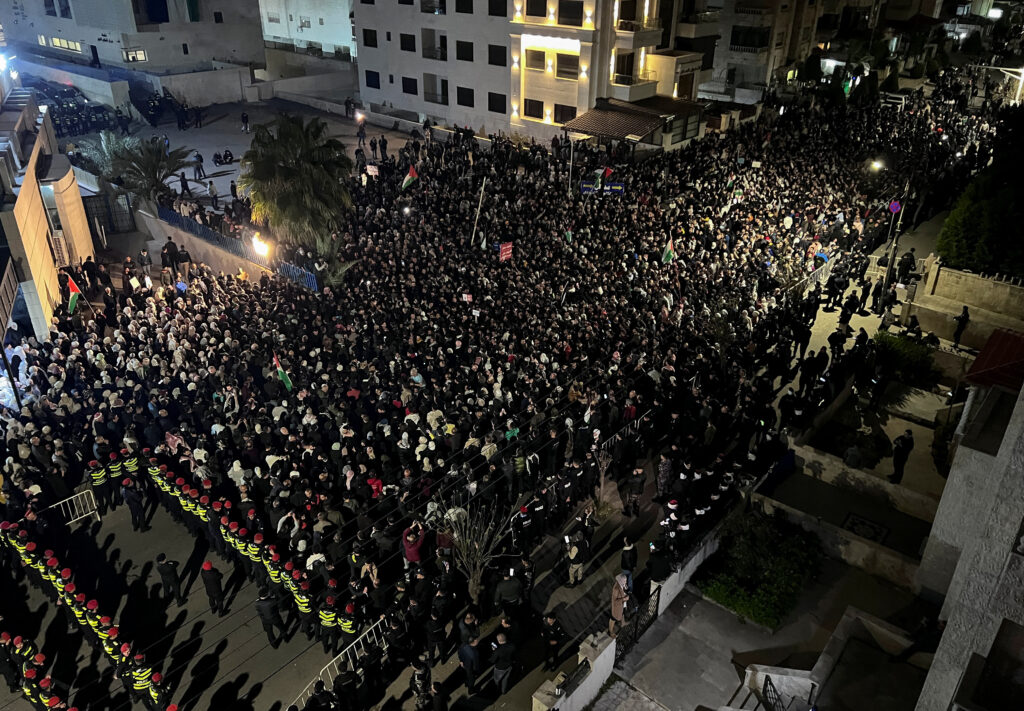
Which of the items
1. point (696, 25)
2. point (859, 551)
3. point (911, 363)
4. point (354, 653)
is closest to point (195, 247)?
point (354, 653)

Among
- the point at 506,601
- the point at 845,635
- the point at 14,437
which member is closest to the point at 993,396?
the point at 845,635

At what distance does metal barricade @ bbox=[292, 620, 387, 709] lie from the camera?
37.9 ft

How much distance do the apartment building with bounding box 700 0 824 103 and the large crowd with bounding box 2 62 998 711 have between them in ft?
83.9

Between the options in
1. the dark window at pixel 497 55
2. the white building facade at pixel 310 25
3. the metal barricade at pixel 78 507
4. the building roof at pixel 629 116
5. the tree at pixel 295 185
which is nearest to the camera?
the metal barricade at pixel 78 507

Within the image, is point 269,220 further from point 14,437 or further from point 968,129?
point 968,129

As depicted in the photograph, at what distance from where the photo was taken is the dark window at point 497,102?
40.8m

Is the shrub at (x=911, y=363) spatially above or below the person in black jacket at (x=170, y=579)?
above

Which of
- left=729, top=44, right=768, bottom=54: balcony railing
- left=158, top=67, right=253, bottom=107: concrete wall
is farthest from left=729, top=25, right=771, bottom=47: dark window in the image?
left=158, top=67, right=253, bottom=107: concrete wall

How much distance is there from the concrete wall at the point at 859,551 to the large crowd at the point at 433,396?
59.0 inches

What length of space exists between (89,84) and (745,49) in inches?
1643

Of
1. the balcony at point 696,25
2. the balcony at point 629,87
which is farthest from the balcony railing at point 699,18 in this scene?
the balcony at point 629,87

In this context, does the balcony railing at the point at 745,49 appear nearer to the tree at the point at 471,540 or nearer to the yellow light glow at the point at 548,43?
the yellow light glow at the point at 548,43

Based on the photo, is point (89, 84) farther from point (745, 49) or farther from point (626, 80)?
point (745, 49)

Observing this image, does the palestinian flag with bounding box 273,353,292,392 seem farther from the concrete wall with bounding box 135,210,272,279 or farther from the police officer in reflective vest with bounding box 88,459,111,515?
the concrete wall with bounding box 135,210,272,279
